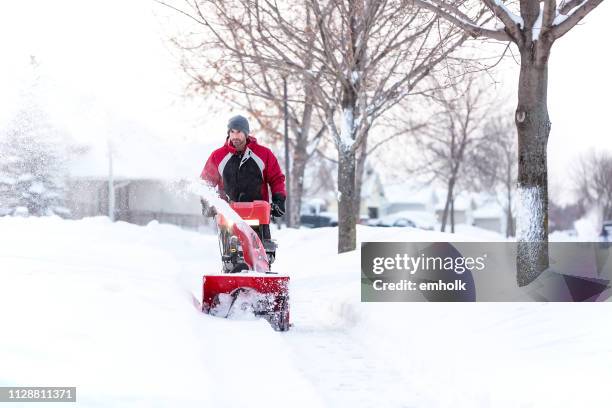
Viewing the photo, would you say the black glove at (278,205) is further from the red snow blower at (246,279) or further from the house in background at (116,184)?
the house in background at (116,184)

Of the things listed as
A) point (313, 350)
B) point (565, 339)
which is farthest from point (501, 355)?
point (313, 350)

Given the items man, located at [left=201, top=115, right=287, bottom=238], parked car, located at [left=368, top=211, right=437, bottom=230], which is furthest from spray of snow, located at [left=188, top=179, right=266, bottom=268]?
parked car, located at [left=368, top=211, right=437, bottom=230]

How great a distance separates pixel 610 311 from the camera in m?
6.41

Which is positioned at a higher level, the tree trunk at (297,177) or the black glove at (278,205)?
the tree trunk at (297,177)

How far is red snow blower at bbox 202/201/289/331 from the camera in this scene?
701cm

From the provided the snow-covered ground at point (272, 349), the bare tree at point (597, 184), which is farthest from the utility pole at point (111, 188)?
the bare tree at point (597, 184)

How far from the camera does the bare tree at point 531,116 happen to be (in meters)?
8.72

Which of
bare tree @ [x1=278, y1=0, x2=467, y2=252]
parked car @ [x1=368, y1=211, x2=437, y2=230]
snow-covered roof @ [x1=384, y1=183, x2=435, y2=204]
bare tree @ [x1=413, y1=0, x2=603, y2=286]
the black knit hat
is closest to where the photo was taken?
the black knit hat

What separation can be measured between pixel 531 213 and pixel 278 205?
10.8ft

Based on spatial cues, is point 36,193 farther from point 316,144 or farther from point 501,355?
point 501,355

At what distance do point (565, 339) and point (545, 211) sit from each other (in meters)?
3.62

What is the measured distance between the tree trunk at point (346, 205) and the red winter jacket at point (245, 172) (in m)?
7.52

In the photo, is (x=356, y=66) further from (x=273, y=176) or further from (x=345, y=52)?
(x=273, y=176)

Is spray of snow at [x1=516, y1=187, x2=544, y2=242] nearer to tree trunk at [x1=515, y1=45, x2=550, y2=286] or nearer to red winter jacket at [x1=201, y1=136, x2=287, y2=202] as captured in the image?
tree trunk at [x1=515, y1=45, x2=550, y2=286]
